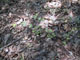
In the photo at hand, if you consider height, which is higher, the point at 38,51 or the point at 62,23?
the point at 62,23

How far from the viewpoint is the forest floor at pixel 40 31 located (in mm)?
3654

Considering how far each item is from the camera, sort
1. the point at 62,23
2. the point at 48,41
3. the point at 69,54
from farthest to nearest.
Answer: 1. the point at 62,23
2. the point at 48,41
3. the point at 69,54

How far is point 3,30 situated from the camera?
4.36m

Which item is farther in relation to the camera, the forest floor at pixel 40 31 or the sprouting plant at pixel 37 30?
the sprouting plant at pixel 37 30

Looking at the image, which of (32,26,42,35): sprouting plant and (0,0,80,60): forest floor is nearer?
(0,0,80,60): forest floor

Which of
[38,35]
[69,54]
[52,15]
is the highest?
[52,15]

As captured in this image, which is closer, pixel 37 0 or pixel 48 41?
pixel 48 41

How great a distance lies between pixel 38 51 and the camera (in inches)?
145

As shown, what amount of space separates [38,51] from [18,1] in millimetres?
2259

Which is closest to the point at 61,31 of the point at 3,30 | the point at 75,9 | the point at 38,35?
the point at 38,35

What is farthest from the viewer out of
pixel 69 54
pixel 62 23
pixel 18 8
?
pixel 18 8

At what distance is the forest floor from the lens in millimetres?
3654

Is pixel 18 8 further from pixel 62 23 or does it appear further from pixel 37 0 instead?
pixel 62 23

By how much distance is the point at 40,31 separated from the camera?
4.07 metres
